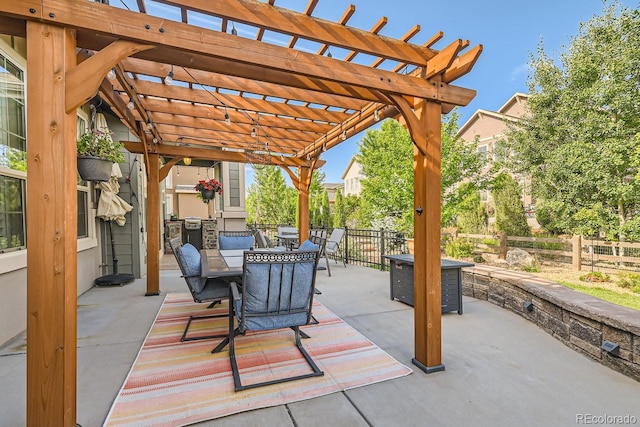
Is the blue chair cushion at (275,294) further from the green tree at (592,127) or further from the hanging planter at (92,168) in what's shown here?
the green tree at (592,127)

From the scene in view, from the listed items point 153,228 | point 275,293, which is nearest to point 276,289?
point 275,293

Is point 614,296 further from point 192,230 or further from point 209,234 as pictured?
point 192,230

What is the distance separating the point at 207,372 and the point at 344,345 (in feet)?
3.90

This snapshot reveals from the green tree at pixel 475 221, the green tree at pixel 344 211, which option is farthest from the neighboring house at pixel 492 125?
the green tree at pixel 344 211

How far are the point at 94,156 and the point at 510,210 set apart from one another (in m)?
11.7

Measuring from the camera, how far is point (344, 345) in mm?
2865

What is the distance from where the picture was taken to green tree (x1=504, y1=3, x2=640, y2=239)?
24.3 feet

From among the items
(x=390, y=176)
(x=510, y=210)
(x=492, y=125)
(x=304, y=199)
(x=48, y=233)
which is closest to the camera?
(x=48, y=233)

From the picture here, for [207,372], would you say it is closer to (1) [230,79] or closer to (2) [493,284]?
(1) [230,79]

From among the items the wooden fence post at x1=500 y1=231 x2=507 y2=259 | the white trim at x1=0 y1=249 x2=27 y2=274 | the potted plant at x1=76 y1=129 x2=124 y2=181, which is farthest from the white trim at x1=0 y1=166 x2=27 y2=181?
the wooden fence post at x1=500 y1=231 x2=507 y2=259

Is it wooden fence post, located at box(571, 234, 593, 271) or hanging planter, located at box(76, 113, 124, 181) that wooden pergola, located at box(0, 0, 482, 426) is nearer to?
hanging planter, located at box(76, 113, 124, 181)

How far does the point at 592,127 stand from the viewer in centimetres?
798

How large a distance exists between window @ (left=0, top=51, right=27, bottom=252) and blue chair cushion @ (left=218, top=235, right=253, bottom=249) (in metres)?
2.51

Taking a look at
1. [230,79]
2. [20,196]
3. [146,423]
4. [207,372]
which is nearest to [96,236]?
[20,196]
